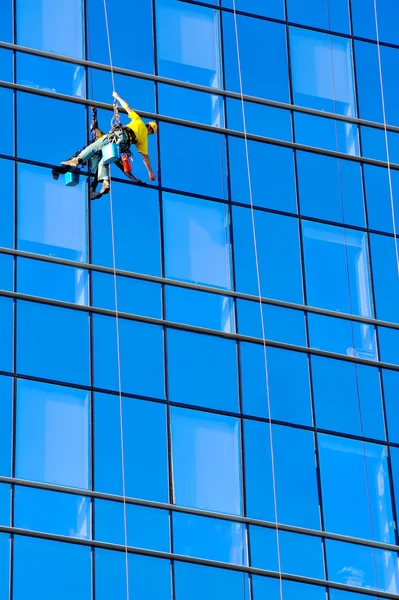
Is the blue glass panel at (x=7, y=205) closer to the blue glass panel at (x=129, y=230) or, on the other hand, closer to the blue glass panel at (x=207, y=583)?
the blue glass panel at (x=129, y=230)

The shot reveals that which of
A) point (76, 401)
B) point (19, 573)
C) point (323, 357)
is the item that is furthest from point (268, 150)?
point (19, 573)

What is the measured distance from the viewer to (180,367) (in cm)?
4062

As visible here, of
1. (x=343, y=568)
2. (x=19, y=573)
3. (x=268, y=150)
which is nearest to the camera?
(x=19, y=573)

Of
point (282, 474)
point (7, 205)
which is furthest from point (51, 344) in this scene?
point (282, 474)

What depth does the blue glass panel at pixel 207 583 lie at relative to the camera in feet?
127

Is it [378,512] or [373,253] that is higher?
[373,253]

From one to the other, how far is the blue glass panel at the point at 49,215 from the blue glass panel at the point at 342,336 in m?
4.71

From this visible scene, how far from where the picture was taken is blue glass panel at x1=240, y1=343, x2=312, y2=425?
1610 inches

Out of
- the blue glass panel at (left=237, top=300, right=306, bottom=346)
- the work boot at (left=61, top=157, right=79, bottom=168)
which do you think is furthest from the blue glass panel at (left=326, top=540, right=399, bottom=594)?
the work boot at (left=61, top=157, right=79, bottom=168)

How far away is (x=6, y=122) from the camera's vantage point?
136ft

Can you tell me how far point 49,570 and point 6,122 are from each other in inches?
342

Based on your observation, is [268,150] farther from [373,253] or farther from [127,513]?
[127,513]

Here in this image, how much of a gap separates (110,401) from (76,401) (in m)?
0.61

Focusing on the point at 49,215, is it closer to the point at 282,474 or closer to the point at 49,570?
the point at 282,474
